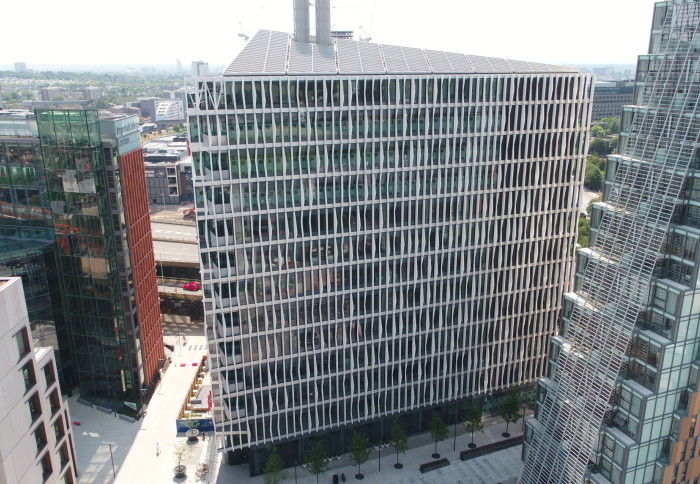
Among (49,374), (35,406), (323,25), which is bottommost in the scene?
(35,406)

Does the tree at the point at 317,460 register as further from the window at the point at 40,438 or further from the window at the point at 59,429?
the window at the point at 40,438

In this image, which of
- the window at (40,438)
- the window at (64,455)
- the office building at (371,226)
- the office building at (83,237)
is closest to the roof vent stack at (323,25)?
the office building at (371,226)

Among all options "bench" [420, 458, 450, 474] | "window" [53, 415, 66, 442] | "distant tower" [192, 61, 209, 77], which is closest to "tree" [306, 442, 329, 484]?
"bench" [420, 458, 450, 474]

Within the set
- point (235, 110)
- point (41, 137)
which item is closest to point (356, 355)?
point (235, 110)

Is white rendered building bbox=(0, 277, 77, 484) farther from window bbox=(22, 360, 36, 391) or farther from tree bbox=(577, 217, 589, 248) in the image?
tree bbox=(577, 217, 589, 248)

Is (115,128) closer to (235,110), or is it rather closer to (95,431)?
(235,110)

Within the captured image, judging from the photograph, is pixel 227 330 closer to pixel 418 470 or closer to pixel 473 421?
pixel 418 470

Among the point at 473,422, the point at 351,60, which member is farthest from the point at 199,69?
the point at 473,422
